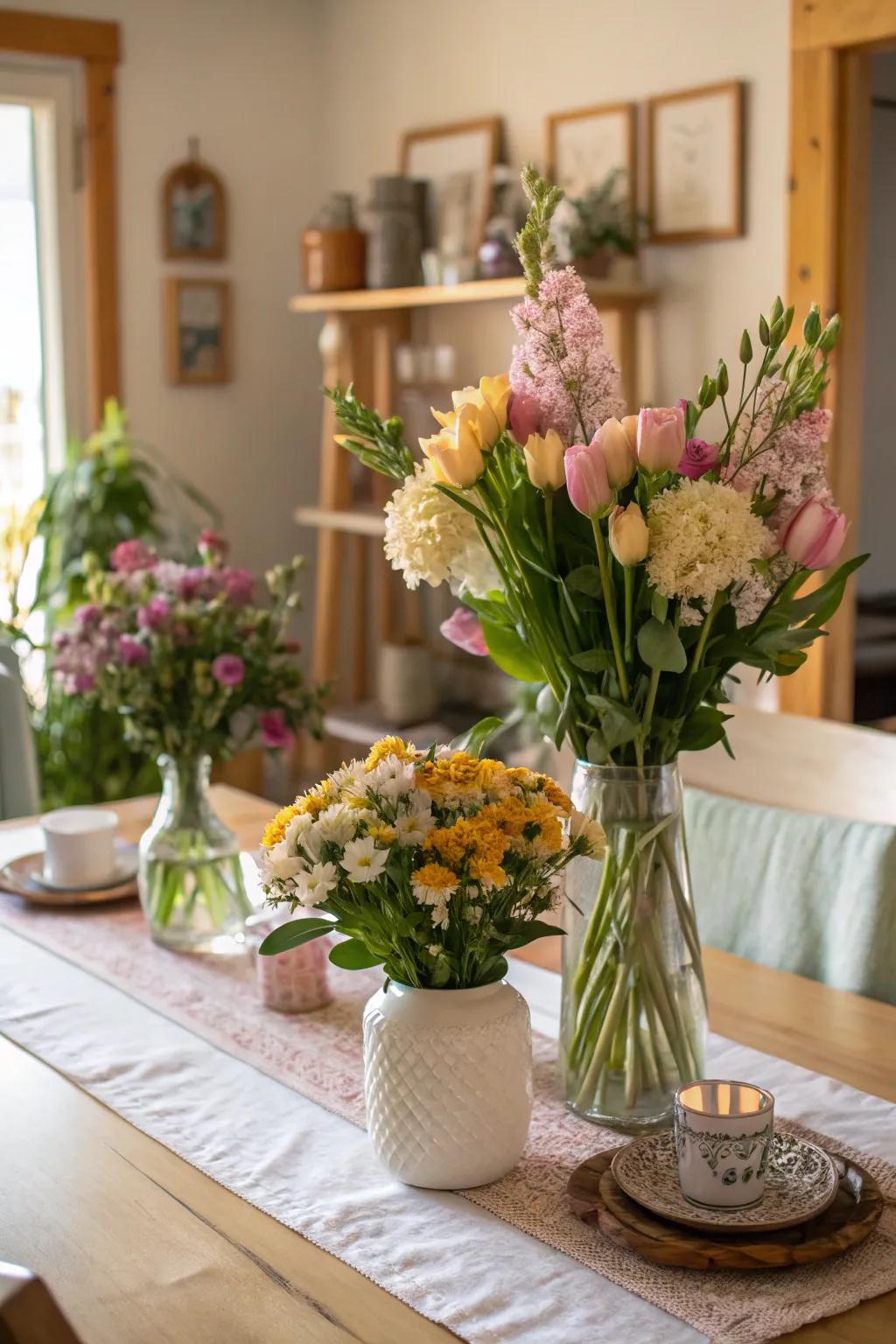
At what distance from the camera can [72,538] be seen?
11.9 feet

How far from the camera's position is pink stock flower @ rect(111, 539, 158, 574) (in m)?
1.66

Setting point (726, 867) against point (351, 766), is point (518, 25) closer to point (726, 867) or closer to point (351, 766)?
point (726, 867)

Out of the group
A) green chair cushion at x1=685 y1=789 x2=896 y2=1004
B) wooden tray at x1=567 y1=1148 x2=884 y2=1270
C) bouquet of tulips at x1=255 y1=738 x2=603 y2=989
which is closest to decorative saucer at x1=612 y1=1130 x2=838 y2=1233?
wooden tray at x1=567 y1=1148 x2=884 y2=1270

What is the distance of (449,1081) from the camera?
109 cm

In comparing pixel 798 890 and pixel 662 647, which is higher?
pixel 662 647

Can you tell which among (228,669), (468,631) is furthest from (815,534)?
(228,669)

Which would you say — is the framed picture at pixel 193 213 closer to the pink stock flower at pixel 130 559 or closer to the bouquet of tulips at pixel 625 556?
the pink stock flower at pixel 130 559

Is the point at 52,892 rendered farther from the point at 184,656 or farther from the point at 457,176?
the point at 457,176

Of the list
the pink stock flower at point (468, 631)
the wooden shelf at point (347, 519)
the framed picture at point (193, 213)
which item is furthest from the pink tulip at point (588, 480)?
the framed picture at point (193, 213)

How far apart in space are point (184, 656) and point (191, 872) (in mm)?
234

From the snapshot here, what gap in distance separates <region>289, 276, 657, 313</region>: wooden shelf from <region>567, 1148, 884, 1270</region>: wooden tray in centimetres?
220

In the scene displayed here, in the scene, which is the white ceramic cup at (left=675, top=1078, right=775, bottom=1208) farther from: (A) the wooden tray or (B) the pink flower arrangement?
(B) the pink flower arrangement

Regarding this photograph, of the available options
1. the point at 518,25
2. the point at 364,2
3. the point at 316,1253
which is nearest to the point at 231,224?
the point at 364,2

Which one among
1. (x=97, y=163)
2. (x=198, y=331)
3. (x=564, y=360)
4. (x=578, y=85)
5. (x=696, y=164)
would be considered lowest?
(x=564, y=360)
